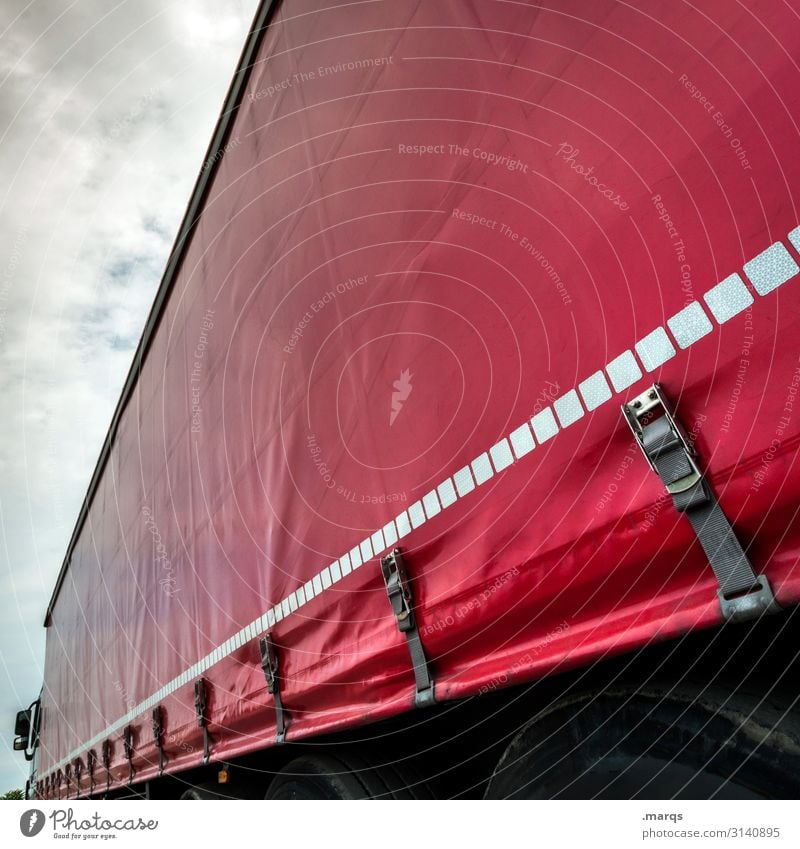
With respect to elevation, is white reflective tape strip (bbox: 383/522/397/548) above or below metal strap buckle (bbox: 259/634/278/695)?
above

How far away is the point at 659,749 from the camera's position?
1.25 meters

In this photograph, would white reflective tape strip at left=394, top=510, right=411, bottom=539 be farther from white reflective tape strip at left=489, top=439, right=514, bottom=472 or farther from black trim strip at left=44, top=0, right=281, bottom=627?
black trim strip at left=44, top=0, right=281, bottom=627

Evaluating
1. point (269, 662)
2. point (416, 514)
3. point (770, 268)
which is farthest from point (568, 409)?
point (269, 662)

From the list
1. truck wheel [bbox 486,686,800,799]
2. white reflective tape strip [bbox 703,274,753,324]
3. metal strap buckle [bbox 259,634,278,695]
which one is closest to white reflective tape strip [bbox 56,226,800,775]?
white reflective tape strip [bbox 703,274,753,324]

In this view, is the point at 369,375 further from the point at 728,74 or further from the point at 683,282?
the point at 728,74

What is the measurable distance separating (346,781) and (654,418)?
1.67 meters

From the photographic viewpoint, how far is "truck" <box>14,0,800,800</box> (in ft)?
3.50

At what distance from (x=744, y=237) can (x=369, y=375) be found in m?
1.14

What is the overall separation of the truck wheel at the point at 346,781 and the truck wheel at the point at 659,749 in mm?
583

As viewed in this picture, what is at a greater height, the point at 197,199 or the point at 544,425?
the point at 197,199

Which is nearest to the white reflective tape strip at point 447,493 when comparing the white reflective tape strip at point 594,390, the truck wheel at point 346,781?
the white reflective tape strip at point 594,390

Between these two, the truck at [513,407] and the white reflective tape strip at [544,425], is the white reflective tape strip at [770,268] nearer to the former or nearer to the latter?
the truck at [513,407]

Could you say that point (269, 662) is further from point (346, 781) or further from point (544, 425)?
point (544, 425)

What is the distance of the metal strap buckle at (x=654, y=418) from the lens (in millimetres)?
1079
